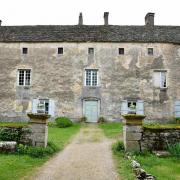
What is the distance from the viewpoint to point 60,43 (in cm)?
2988

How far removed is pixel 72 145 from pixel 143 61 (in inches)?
628

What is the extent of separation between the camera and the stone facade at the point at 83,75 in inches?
1136

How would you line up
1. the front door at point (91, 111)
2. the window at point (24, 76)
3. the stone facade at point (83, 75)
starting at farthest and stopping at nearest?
the window at point (24, 76) < the front door at point (91, 111) < the stone facade at point (83, 75)

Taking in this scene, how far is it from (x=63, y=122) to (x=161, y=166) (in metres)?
16.2

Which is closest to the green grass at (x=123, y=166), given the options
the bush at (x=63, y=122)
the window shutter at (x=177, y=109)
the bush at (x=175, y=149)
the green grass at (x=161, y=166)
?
the green grass at (x=161, y=166)

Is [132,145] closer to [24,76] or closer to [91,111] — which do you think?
[91,111]

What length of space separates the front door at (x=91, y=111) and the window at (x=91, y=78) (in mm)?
1604

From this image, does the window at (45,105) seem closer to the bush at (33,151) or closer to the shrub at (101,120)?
the shrub at (101,120)

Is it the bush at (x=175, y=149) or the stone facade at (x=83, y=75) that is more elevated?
the stone facade at (x=83, y=75)

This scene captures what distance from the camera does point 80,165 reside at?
10.7 m

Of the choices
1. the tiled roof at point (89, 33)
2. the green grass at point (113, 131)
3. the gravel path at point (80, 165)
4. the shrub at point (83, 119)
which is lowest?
the gravel path at point (80, 165)

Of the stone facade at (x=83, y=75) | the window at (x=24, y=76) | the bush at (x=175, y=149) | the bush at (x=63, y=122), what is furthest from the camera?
the window at (x=24, y=76)

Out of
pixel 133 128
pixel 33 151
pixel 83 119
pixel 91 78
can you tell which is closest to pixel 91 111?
pixel 83 119

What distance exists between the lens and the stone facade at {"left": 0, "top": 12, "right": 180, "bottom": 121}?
94.6 feet
